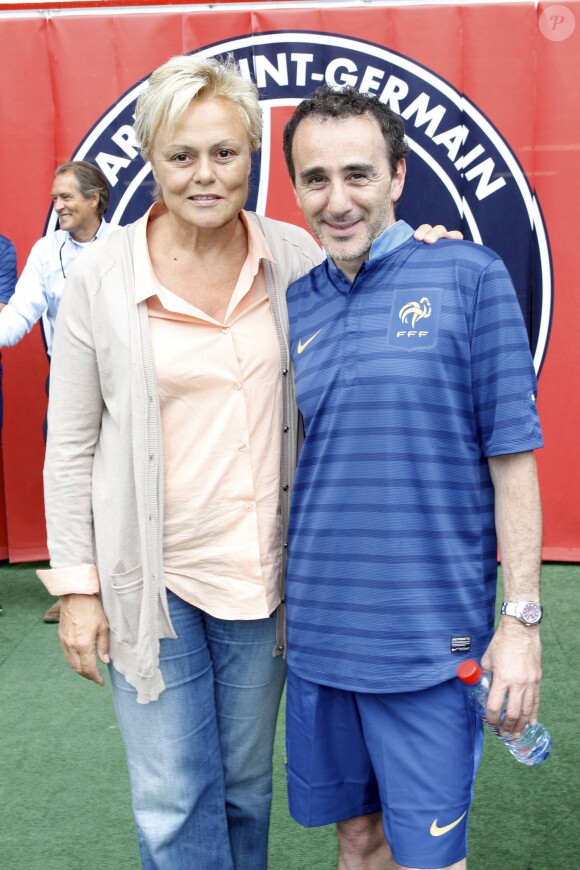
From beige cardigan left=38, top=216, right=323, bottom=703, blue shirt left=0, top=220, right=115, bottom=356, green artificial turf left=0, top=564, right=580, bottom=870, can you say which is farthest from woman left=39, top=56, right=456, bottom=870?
blue shirt left=0, top=220, right=115, bottom=356

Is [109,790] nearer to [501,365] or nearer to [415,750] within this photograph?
[415,750]

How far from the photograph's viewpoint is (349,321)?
182 cm

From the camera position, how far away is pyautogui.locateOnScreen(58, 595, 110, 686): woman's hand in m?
2.00

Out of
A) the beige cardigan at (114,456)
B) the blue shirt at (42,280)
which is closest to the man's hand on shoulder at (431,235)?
the beige cardigan at (114,456)

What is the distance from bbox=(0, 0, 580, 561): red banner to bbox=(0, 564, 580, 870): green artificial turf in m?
1.72

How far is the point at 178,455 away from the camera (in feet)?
6.44

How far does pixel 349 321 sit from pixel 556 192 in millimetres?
3300

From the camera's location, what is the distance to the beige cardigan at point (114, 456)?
6.28 ft

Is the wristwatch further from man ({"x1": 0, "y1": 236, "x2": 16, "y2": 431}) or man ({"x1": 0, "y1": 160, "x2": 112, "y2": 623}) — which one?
man ({"x1": 0, "y1": 236, "x2": 16, "y2": 431})

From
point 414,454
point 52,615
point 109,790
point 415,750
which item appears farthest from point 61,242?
point 415,750

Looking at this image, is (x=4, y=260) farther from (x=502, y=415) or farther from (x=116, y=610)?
(x=502, y=415)

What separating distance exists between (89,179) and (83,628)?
291 cm

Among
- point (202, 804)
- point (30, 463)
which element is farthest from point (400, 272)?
point (30, 463)

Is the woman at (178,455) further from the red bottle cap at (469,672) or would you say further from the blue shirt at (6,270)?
the blue shirt at (6,270)
